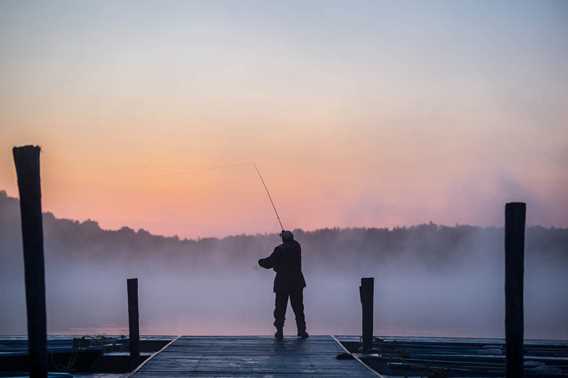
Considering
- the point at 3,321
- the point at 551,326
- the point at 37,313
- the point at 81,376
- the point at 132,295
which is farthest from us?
the point at 3,321

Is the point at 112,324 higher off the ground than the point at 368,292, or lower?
lower

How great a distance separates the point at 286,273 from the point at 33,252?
6.68 m

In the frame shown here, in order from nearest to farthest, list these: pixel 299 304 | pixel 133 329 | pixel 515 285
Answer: pixel 515 285 → pixel 299 304 → pixel 133 329

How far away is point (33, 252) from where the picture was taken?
10531 mm

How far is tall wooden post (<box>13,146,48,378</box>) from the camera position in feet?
34.4

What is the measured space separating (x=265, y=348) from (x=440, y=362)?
3.26 m

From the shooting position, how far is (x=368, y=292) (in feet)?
58.8

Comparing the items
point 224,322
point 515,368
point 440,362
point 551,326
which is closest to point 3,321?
point 224,322

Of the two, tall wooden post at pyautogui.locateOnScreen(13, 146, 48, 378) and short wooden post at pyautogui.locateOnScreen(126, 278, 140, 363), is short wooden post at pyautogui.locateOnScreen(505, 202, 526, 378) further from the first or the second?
short wooden post at pyautogui.locateOnScreen(126, 278, 140, 363)

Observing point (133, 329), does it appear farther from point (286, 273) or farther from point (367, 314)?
point (367, 314)

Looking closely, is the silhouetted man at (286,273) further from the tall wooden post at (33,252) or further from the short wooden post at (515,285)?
the tall wooden post at (33,252)

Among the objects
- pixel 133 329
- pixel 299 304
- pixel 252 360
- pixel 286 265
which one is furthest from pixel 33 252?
pixel 299 304

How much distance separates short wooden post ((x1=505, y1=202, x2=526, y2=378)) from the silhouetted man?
17.1 feet

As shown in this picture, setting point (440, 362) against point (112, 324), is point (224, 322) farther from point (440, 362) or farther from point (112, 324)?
point (440, 362)
